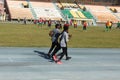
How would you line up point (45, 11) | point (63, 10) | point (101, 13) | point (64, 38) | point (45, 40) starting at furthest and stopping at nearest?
point (101, 13) → point (63, 10) → point (45, 11) → point (45, 40) → point (64, 38)

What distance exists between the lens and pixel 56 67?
1367 centimetres

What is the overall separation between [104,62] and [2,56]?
15.0ft

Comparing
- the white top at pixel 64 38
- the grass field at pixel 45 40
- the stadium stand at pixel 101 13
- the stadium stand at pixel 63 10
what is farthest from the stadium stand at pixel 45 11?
the white top at pixel 64 38

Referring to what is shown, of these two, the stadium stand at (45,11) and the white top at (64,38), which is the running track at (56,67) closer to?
the white top at (64,38)

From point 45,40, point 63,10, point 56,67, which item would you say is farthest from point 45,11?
point 56,67

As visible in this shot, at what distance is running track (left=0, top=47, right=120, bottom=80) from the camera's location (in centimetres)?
1177

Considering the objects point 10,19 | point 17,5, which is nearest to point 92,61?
point 10,19

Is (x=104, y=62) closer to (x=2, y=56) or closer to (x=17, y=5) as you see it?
(x=2, y=56)

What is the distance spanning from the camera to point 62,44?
15062mm

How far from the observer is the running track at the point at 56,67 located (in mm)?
11766

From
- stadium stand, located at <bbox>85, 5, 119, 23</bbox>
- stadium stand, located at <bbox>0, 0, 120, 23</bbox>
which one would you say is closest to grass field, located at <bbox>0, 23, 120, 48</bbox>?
stadium stand, located at <bbox>0, 0, 120, 23</bbox>

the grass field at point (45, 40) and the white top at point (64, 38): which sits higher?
the white top at point (64, 38)

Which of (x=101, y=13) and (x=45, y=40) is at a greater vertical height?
(x=45, y=40)

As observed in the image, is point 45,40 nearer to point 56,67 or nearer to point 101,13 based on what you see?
point 56,67
